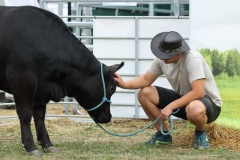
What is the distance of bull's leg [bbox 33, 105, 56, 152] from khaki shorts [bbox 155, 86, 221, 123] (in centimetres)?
120

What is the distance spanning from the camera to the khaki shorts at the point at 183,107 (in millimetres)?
6047

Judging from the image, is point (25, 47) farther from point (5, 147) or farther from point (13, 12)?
point (5, 147)

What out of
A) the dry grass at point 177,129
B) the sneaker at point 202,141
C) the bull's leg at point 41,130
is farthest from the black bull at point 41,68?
the dry grass at point 177,129

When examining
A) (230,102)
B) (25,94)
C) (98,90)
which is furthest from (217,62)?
(25,94)

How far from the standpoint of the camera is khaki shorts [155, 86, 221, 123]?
6.05 m

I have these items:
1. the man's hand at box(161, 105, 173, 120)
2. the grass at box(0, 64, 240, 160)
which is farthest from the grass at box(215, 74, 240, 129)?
the man's hand at box(161, 105, 173, 120)

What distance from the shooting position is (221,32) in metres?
7.16

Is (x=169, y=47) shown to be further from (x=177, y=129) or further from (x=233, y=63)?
(x=177, y=129)

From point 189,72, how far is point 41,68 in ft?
4.71

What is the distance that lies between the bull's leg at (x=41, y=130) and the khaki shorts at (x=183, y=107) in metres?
1.20

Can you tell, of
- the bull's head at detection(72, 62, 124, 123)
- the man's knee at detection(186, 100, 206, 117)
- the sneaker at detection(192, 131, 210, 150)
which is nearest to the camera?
the man's knee at detection(186, 100, 206, 117)

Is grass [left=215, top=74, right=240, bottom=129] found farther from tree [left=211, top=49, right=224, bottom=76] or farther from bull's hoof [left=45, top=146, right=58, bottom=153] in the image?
bull's hoof [left=45, top=146, right=58, bottom=153]

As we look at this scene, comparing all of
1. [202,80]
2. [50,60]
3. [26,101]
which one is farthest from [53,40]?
[202,80]

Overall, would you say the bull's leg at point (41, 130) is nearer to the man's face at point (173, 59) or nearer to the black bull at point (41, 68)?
the black bull at point (41, 68)
